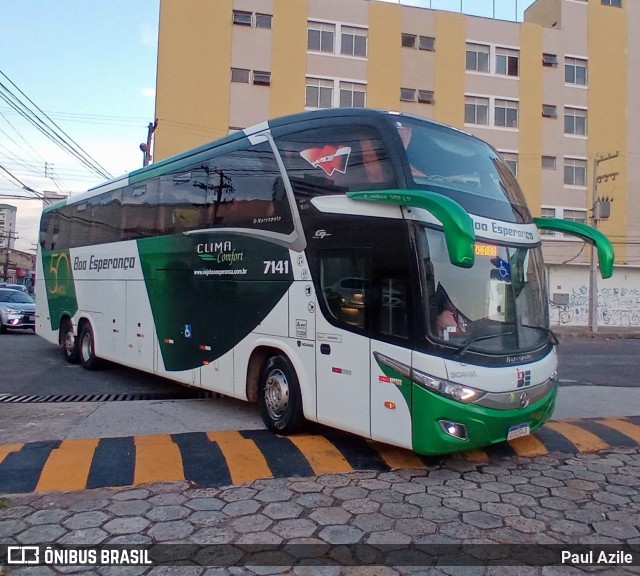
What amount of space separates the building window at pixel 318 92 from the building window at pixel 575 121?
14607mm

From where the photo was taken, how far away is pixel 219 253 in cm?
754

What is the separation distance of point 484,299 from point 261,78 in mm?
27989

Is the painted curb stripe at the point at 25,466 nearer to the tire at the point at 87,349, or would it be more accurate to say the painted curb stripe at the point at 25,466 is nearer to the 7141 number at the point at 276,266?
the 7141 number at the point at 276,266

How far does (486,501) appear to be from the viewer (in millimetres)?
Result: 4828

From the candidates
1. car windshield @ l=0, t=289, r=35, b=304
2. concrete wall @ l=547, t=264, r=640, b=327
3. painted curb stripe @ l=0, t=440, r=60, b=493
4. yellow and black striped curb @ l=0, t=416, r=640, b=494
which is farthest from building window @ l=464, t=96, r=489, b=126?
painted curb stripe @ l=0, t=440, r=60, b=493

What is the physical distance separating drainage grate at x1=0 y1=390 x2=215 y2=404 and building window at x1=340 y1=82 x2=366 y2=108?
25079 mm

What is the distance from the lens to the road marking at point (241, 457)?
528 centimetres

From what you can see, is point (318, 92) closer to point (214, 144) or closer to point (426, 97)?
point (426, 97)

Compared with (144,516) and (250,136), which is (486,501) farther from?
(250,136)

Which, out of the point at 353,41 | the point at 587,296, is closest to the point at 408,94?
the point at 353,41

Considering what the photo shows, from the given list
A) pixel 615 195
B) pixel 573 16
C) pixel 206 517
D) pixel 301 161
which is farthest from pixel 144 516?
pixel 573 16

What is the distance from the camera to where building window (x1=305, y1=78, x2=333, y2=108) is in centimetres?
3119

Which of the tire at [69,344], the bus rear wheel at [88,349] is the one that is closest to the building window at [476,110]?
the tire at [69,344]

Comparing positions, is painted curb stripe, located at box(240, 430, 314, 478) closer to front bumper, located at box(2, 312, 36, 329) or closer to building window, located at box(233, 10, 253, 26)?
front bumper, located at box(2, 312, 36, 329)
